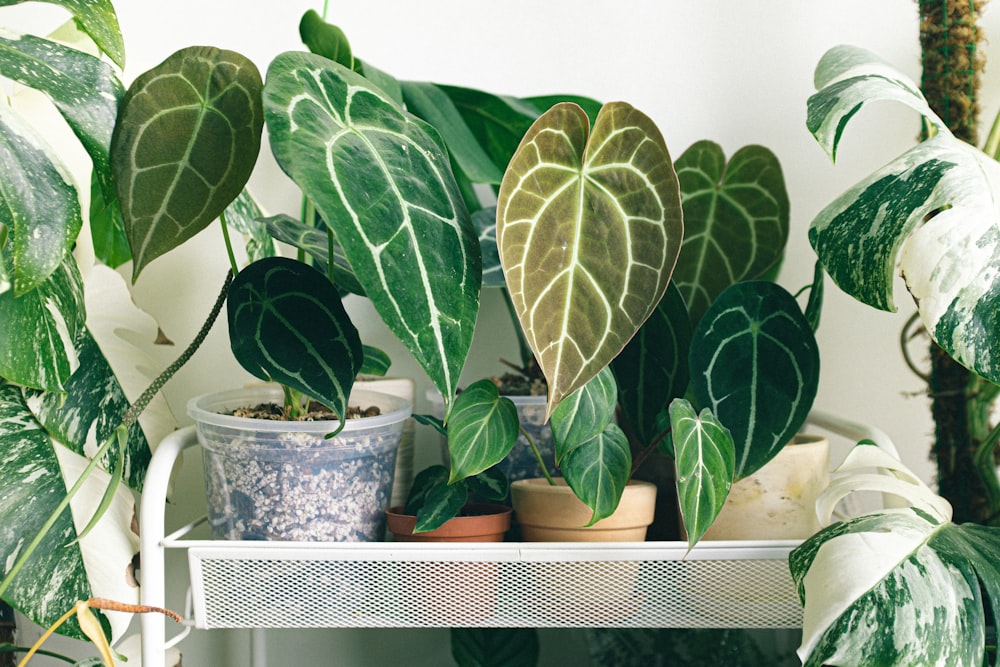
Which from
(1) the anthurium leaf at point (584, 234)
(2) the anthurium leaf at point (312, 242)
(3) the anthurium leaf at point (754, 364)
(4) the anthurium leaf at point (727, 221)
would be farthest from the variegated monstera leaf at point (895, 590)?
(2) the anthurium leaf at point (312, 242)

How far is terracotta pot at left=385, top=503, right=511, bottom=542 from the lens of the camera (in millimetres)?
749

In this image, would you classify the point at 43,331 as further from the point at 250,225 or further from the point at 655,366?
the point at 655,366

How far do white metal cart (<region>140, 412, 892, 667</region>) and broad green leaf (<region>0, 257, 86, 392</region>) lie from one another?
0.13 metres

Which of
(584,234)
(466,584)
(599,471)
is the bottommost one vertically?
(466,584)

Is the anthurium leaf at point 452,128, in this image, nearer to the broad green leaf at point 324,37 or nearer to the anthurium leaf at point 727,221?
the broad green leaf at point 324,37

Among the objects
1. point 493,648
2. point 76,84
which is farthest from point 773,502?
point 76,84

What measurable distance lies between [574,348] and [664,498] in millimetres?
450

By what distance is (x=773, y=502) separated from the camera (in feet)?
2.49

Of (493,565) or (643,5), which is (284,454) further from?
(643,5)

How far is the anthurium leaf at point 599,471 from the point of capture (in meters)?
0.67

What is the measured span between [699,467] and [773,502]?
18 centimetres

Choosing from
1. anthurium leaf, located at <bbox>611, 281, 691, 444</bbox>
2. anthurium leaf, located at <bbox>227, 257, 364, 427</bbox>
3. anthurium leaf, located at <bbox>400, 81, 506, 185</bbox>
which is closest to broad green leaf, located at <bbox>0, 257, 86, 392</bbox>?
anthurium leaf, located at <bbox>227, 257, 364, 427</bbox>

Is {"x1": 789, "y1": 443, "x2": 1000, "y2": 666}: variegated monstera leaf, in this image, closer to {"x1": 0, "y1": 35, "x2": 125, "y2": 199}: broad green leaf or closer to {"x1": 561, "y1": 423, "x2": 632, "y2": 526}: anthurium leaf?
{"x1": 561, "y1": 423, "x2": 632, "y2": 526}: anthurium leaf

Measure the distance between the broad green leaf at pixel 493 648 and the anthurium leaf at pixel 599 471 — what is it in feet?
1.32
